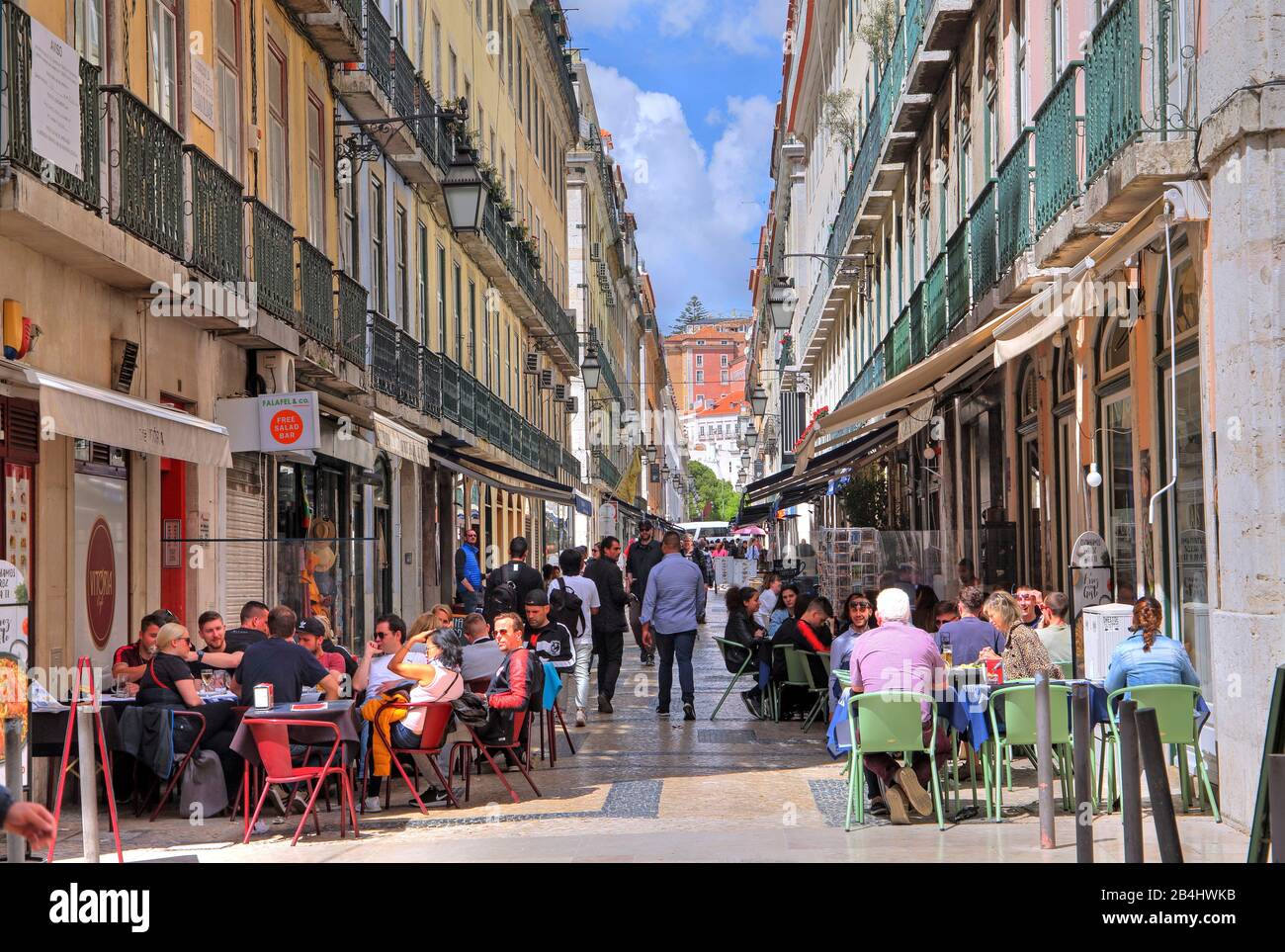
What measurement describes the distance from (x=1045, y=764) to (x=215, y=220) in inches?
375

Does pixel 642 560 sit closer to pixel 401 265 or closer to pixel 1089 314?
pixel 401 265

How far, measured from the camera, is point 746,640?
17125 millimetres

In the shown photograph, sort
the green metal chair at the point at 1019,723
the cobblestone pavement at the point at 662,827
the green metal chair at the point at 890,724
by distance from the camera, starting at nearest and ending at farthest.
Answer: the cobblestone pavement at the point at 662,827 → the green metal chair at the point at 890,724 → the green metal chair at the point at 1019,723

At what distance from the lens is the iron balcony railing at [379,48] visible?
21.8 m

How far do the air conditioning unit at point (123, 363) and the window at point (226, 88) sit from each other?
305cm

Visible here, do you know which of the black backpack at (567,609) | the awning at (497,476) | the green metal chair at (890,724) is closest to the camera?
the green metal chair at (890,724)

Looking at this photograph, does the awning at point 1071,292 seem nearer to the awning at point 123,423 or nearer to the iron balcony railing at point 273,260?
the awning at point 123,423

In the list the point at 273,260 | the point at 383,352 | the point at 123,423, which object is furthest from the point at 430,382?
the point at 123,423

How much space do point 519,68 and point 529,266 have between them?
5.10 metres

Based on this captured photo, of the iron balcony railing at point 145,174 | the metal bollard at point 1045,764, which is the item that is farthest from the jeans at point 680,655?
the metal bollard at point 1045,764

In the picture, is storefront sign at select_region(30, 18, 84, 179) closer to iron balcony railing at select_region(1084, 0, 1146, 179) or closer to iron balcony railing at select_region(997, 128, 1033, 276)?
iron balcony railing at select_region(1084, 0, 1146, 179)

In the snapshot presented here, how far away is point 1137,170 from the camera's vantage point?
416 inches

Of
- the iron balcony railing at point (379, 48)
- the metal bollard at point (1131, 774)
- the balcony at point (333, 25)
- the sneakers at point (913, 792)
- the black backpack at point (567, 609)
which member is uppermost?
the iron balcony railing at point (379, 48)
